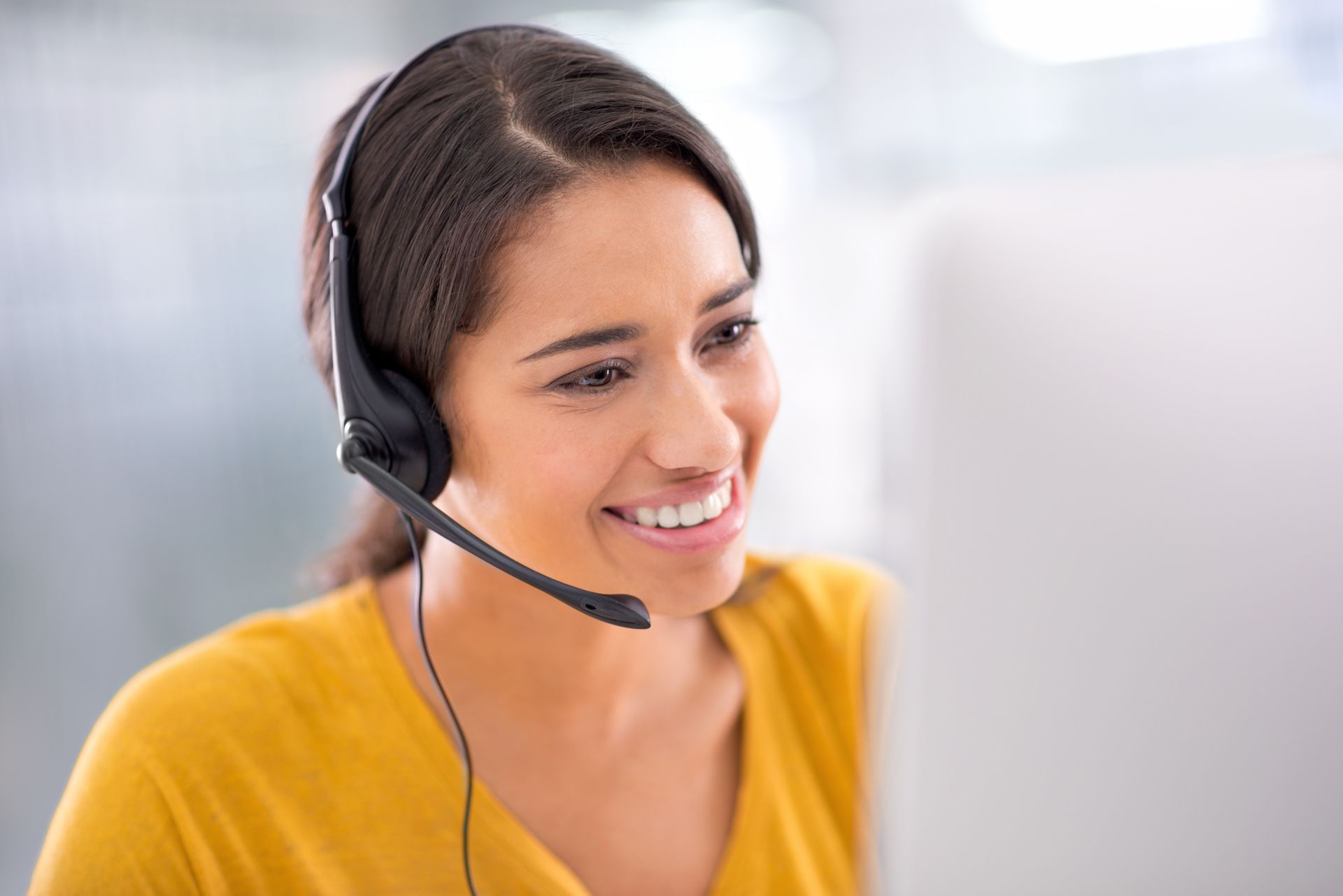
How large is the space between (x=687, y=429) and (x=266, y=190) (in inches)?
58.0

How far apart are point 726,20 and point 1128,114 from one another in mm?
1121

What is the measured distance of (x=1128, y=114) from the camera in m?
2.67

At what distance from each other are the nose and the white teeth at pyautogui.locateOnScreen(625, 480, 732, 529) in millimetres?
47

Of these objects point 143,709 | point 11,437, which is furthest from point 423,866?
point 11,437

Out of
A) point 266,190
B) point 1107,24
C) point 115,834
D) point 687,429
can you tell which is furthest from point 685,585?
point 1107,24

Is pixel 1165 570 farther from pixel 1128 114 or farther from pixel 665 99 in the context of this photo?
pixel 1128 114

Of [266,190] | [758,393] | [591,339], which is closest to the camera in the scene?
[591,339]

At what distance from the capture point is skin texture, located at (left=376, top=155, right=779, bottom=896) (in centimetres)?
80

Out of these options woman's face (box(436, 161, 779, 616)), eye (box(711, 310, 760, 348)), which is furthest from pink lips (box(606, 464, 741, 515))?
eye (box(711, 310, 760, 348))

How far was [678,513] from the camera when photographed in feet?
2.75

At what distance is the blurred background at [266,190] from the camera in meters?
1.62

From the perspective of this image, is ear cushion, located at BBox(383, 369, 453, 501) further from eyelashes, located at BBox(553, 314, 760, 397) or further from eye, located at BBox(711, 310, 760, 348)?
eye, located at BBox(711, 310, 760, 348)

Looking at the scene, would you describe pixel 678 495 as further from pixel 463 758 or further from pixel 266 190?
pixel 266 190

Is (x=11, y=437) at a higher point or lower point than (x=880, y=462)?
higher
